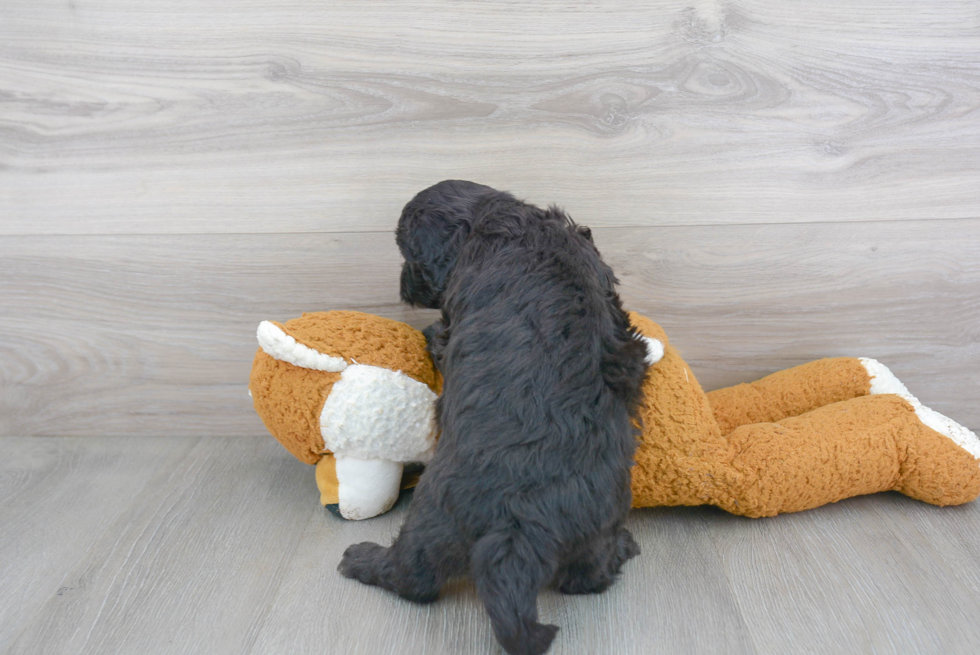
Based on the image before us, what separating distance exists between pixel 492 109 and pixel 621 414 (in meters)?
0.65

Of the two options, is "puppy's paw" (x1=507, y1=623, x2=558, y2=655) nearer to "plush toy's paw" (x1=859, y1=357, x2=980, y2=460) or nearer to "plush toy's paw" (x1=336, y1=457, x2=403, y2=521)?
"plush toy's paw" (x1=336, y1=457, x2=403, y2=521)

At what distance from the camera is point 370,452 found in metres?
1.07

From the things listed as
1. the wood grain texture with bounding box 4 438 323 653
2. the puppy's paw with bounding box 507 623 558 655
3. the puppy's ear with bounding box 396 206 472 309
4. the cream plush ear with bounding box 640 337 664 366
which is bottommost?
the wood grain texture with bounding box 4 438 323 653

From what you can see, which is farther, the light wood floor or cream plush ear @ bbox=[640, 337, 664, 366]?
cream plush ear @ bbox=[640, 337, 664, 366]

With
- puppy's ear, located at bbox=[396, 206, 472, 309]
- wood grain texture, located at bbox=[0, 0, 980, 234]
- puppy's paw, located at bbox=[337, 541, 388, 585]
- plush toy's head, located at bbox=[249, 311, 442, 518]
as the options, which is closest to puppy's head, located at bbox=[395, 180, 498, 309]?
puppy's ear, located at bbox=[396, 206, 472, 309]

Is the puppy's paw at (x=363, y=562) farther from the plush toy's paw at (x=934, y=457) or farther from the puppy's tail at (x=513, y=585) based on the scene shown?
the plush toy's paw at (x=934, y=457)

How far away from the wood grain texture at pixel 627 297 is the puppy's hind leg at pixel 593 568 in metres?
0.53

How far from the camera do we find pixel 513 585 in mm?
756

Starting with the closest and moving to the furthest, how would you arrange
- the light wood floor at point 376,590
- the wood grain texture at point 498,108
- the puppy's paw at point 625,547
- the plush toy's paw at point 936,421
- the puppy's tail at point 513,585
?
the puppy's tail at point 513,585
the light wood floor at point 376,590
the puppy's paw at point 625,547
the plush toy's paw at point 936,421
the wood grain texture at point 498,108

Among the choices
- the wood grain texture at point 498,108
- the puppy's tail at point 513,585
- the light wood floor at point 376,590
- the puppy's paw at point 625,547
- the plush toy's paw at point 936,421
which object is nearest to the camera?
the puppy's tail at point 513,585

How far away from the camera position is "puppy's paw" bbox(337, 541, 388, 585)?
947mm

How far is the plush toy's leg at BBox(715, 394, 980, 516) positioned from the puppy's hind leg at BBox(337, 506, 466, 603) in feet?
1.48

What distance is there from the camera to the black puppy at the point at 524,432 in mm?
792

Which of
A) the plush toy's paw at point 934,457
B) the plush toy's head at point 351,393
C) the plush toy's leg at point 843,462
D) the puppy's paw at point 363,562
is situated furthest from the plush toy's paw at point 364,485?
the plush toy's paw at point 934,457
